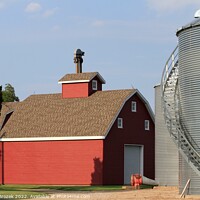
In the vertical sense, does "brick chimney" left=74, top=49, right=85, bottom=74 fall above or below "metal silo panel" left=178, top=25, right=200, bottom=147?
above

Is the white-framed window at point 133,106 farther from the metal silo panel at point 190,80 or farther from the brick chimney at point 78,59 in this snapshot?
the metal silo panel at point 190,80

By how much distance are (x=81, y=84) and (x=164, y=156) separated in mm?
13270

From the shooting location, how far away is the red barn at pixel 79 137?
161ft

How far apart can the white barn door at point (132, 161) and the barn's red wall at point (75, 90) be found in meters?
6.03

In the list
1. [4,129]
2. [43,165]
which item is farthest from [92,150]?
[4,129]

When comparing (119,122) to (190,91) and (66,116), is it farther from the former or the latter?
(190,91)

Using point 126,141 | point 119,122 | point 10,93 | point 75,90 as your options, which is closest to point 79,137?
point 119,122

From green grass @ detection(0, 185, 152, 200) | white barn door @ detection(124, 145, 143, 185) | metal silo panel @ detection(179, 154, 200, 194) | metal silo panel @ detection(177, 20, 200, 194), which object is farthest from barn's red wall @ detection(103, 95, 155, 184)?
metal silo panel @ detection(177, 20, 200, 194)

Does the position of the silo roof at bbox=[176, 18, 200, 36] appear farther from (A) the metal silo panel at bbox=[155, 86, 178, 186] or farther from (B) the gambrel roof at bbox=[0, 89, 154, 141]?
(B) the gambrel roof at bbox=[0, 89, 154, 141]

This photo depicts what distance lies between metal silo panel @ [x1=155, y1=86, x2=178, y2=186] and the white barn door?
7528 mm

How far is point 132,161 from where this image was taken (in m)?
52.6

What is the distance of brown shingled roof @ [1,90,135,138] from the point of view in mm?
49969

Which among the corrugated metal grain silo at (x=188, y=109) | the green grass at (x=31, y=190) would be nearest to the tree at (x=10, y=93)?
the green grass at (x=31, y=190)

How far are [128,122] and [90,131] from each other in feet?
14.9
